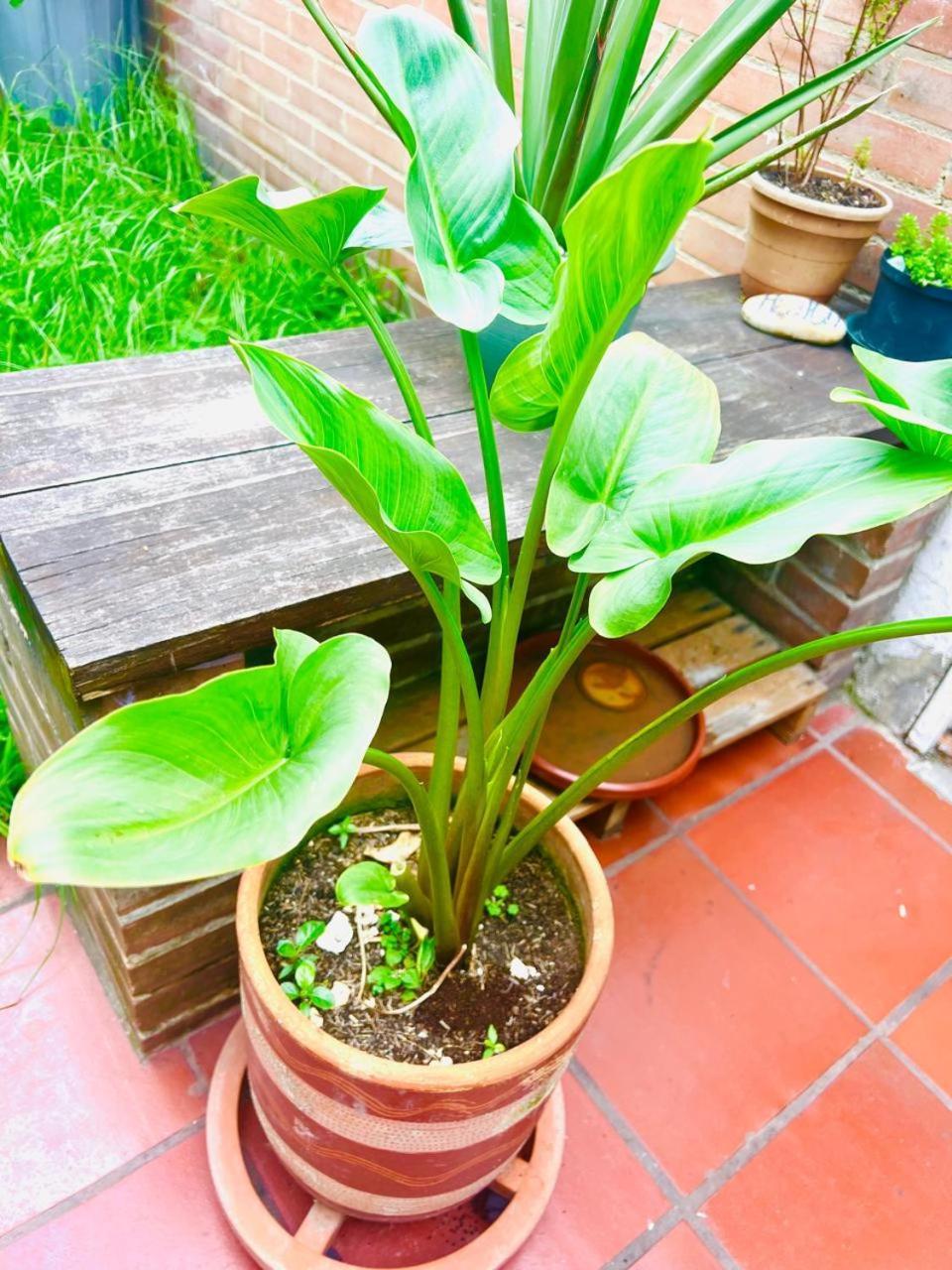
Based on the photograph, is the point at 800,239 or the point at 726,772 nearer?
the point at 800,239

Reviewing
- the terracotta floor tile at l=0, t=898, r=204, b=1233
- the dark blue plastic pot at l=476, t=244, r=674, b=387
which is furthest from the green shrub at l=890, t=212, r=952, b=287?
the terracotta floor tile at l=0, t=898, r=204, b=1233

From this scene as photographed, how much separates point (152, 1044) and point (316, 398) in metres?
0.92

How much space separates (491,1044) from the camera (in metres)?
0.88

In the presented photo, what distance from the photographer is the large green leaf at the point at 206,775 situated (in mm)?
463

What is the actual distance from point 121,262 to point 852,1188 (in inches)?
82.0

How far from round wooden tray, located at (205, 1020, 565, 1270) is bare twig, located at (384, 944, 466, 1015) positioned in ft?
0.92

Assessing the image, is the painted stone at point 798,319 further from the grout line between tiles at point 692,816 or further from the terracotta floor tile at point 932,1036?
the terracotta floor tile at point 932,1036

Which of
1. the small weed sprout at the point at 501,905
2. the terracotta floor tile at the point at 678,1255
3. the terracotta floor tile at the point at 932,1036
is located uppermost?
the small weed sprout at the point at 501,905

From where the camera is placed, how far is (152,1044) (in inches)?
45.9

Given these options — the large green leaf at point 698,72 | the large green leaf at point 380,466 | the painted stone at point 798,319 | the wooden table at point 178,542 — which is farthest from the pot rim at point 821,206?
the large green leaf at point 380,466

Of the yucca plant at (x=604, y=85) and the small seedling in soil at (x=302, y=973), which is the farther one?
the yucca plant at (x=604, y=85)

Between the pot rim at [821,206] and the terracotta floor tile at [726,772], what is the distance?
2.78 feet

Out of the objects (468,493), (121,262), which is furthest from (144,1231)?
(121,262)

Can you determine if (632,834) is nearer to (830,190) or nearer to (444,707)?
(444,707)
